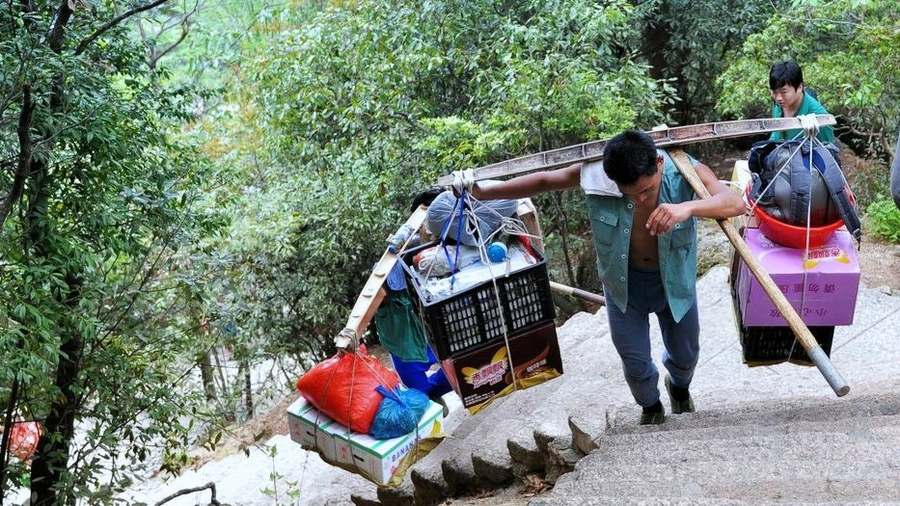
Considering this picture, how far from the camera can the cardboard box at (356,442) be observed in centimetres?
445

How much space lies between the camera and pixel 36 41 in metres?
4.37

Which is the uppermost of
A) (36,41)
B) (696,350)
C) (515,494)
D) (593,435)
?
(36,41)

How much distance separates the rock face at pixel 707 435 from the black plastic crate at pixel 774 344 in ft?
0.83

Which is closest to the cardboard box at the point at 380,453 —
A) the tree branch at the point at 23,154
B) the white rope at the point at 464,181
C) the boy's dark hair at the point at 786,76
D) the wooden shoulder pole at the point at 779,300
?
the white rope at the point at 464,181

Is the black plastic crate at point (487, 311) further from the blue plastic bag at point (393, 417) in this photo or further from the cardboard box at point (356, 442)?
the cardboard box at point (356, 442)

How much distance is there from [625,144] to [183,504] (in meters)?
5.90

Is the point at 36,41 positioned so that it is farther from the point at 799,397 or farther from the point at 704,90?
the point at 704,90

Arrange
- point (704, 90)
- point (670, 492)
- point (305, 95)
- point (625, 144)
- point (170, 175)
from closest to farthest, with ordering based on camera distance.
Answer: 1. point (670, 492)
2. point (625, 144)
3. point (170, 175)
4. point (305, 95)
5. point (704, 90)

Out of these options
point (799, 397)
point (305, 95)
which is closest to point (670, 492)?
point (799, 397)

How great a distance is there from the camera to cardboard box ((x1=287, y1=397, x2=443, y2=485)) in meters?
4.45

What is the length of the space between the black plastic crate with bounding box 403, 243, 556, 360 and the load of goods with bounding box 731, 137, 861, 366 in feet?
3.24

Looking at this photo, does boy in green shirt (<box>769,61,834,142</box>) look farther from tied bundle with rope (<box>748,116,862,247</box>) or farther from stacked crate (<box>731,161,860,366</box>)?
stacked crate (<box>731,161,860,366</box>)

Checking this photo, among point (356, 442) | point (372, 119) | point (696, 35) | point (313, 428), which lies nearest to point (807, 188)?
point (356, 442)

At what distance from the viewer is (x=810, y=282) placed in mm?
4047
